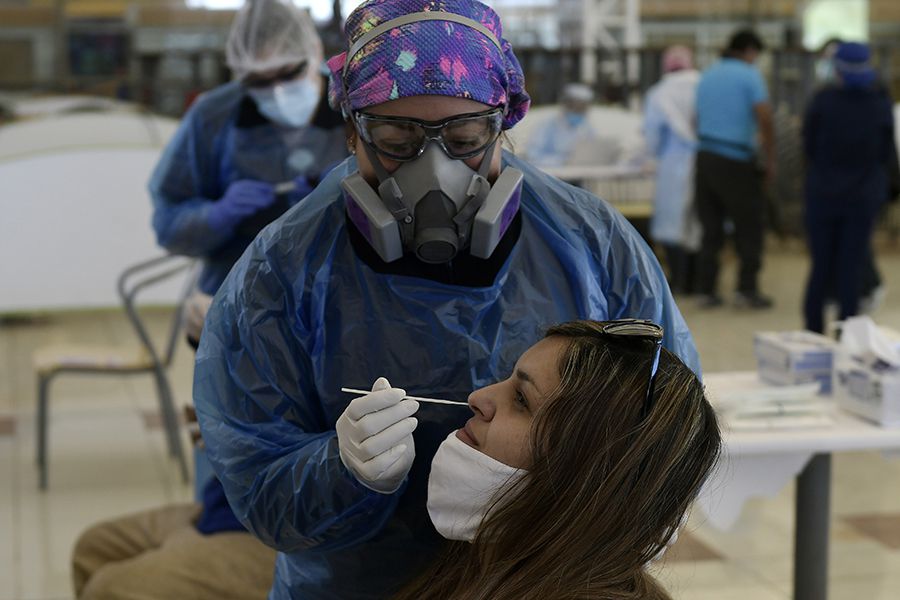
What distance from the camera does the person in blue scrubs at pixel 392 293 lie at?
1413 millimetres

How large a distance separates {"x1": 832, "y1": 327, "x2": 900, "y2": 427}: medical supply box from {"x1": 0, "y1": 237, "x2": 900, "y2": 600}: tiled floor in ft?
1.59

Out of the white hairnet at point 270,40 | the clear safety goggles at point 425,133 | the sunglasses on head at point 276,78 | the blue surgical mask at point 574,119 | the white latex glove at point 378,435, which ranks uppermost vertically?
the clear safety goggles at point 425,133

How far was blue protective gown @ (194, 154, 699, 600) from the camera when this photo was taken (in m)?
1.46

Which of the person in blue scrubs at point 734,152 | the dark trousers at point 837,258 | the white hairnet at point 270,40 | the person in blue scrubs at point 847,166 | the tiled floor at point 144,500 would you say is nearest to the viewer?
the white hairnet at point 270,40

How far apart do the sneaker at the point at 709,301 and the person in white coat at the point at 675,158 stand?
0.33 meters

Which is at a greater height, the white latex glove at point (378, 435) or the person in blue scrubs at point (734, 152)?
the white latex glove at point (378, 435)

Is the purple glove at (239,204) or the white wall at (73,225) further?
the white wall at (73,225)

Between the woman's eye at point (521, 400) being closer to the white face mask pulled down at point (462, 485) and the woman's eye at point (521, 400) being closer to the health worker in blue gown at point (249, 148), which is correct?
the white face mask pulled down at point (462, 485)

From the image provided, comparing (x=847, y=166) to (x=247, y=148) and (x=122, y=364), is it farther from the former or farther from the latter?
(x=247, y=148)

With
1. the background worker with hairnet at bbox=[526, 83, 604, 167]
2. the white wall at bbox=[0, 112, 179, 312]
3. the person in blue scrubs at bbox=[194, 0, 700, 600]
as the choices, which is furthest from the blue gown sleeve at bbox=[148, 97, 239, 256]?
the background worker with hairnet at bbox=[526, 83, 604, 167]

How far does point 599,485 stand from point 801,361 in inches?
55.9

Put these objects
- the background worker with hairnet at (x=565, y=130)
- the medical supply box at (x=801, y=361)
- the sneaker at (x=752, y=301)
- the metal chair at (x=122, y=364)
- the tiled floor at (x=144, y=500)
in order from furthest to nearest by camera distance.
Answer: the background worker with hairnet at (x=565, y=130), the sneaker at (x=752, y=301), the metal chair at (x=122, y=364), the tiled floor at (x=144, y=500), the medical supply box at (x=801, y=361)

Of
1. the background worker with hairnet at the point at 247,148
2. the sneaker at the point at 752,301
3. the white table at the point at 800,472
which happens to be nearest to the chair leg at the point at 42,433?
the background worker with hairnet at the point at 247,148

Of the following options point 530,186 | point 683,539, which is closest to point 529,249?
point 530,186
